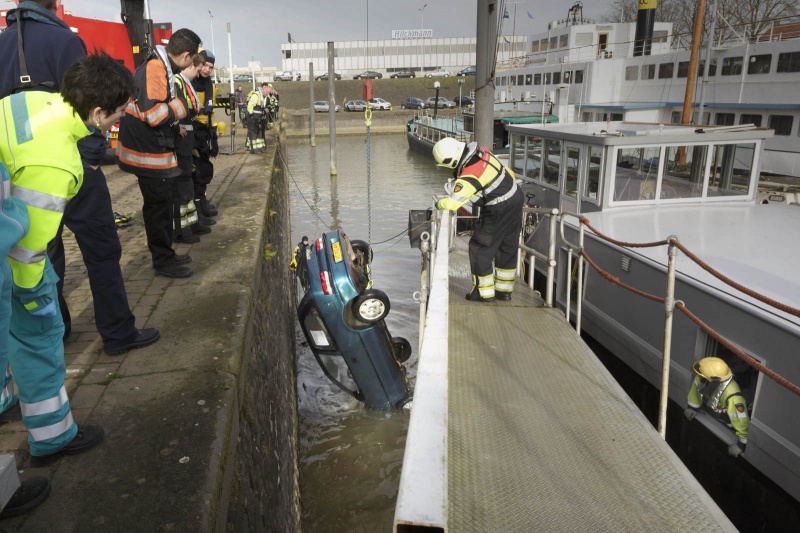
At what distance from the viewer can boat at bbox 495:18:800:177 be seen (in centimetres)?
1675

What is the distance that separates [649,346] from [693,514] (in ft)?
9.97

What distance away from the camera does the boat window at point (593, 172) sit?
23.9ft

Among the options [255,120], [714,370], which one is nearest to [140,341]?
[714,370]

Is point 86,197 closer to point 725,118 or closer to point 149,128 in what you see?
point 149,128

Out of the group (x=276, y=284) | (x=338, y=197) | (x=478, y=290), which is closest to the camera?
(x=478, y=290)

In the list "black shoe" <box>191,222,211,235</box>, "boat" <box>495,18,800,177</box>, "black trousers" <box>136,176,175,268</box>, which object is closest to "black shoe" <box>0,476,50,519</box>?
"black trousers" <box>136,176,175,268</box>

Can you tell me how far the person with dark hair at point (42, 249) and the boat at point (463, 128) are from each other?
18.6 m

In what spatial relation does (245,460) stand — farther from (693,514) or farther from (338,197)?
(338,197)

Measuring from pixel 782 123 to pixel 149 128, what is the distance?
60.8 feet

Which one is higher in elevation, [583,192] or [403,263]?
[583,192]

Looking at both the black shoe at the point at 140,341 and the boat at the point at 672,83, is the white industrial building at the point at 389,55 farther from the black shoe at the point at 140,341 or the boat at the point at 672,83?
the black shoe at the point at 140,341

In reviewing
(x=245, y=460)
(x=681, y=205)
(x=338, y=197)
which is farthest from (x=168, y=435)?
(x=338, y=197)

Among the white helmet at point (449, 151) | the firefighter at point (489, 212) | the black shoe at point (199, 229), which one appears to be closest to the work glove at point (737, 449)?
the firefighter at point (489, 212)

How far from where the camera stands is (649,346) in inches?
219
